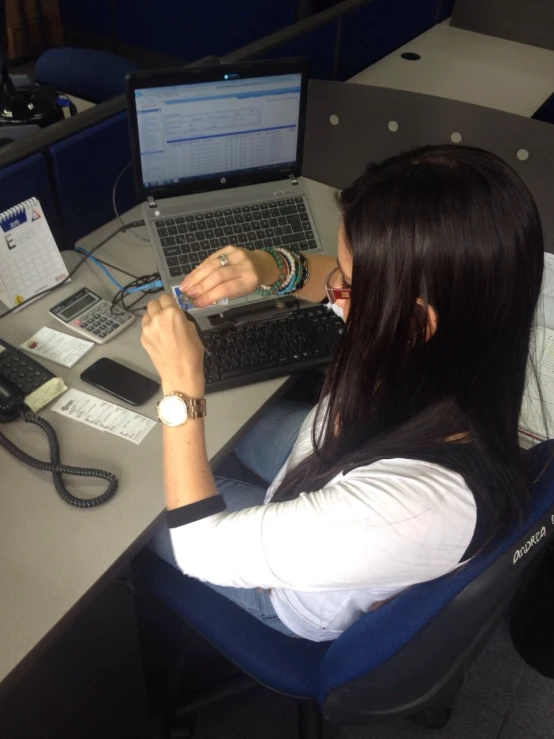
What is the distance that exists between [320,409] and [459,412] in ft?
0.92

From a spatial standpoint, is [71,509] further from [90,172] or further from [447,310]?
[90,172]

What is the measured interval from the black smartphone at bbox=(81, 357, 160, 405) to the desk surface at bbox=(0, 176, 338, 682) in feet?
0.05

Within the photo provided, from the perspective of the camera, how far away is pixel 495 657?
143 centimetres

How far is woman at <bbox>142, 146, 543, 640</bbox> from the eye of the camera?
661 mm

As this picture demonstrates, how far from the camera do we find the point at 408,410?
789 mm

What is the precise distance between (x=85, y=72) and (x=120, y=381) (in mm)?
1544

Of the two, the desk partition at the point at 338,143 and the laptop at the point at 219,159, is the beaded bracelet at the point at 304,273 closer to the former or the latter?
the laptop at the point at 219,159

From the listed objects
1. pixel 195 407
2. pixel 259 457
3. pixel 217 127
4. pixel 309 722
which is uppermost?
pixel 217 127

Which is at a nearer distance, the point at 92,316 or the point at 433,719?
the point at 92,316

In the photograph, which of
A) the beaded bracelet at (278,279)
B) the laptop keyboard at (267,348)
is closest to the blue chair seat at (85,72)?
the beaded bracelet at (278,279)

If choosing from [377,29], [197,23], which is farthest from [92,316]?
[197,23]

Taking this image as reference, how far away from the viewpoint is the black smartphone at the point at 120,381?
3.29ft

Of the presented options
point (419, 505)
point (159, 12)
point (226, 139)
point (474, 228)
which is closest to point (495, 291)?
point (474, 228)

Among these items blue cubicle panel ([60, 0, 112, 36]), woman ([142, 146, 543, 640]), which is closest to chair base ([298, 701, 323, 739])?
woman ([142, 146, 543, 640])
